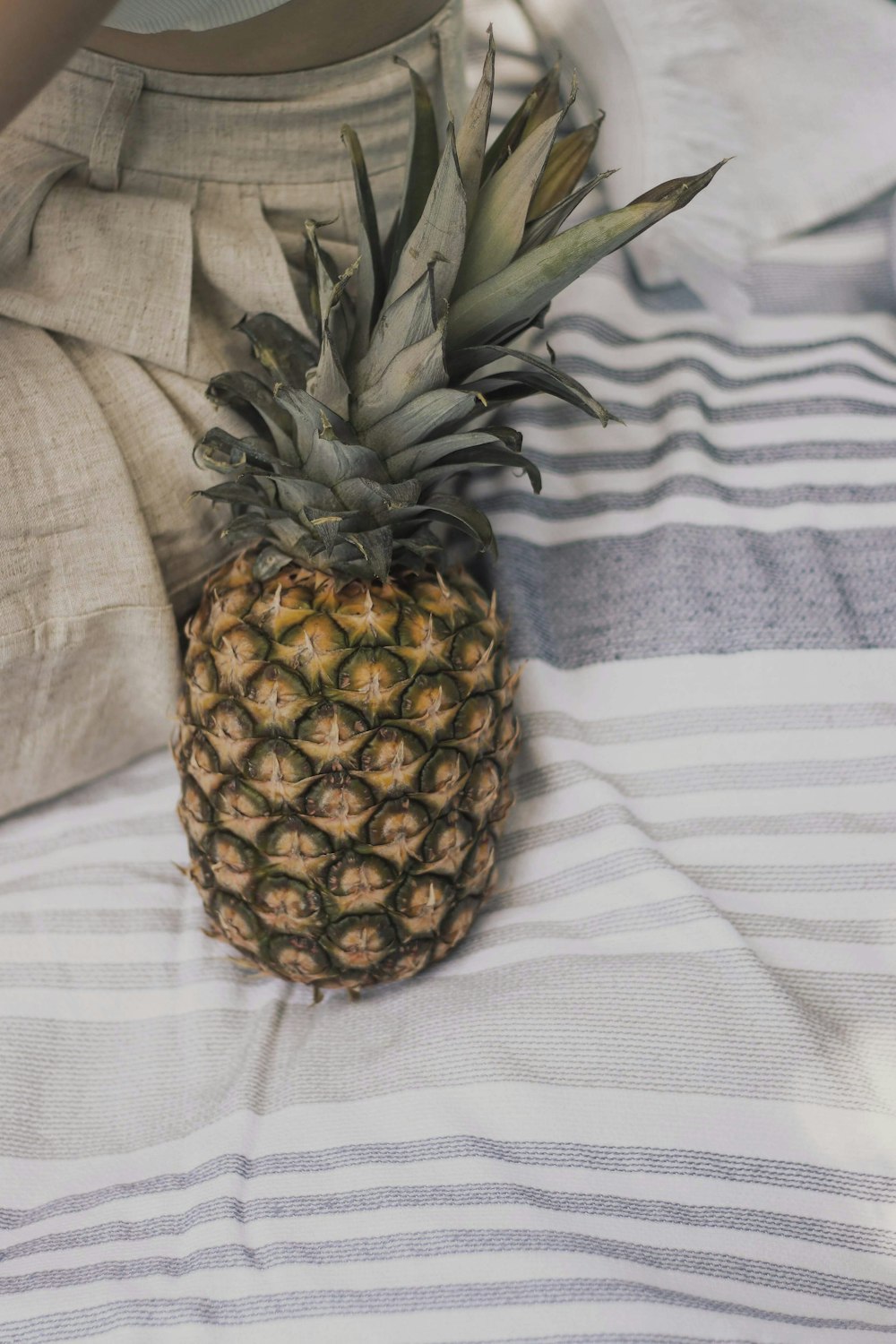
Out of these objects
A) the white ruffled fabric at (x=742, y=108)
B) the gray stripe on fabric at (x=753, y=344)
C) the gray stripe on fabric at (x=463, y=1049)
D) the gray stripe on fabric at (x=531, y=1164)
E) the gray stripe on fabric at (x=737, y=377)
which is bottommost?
the gray stripe on fabric at (x=531, y=1164)

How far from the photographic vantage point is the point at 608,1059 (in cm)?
73

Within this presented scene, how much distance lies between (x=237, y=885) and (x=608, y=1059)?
316 mm

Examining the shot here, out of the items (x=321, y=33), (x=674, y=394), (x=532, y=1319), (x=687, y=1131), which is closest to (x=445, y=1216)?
(x=532, y=1319)

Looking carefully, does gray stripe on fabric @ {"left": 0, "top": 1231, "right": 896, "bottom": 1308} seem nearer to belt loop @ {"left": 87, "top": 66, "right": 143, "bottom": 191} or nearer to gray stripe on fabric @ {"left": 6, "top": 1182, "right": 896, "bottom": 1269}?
gray stripe on fabric @ {"left": 6, "top": 1182, "right": 896, "bottom": 1269}

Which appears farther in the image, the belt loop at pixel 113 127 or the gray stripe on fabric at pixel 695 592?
the gray stripe on fabric at pixel 695 592

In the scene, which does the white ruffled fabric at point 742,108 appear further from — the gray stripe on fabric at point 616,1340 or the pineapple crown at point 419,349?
the gray stripe on fabric at point 616,1340

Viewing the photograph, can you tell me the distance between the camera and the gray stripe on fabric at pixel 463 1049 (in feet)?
2.39

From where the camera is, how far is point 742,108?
107 cm

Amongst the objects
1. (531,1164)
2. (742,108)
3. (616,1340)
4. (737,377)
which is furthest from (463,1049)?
(742,108)

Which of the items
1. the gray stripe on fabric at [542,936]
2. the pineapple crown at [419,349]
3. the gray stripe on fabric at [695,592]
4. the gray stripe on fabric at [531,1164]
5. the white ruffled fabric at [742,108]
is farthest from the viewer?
the white ruffled fabric at [742,108]

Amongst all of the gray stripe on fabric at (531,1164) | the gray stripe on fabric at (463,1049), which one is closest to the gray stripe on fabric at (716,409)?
the gray stripe on fabric at (463,1049)

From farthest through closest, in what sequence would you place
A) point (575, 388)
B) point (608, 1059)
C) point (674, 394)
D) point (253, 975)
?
point (674, 394)
point (253, 975)
point (608, 1059)
point (575, 388)

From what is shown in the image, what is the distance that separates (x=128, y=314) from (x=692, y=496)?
566 mm

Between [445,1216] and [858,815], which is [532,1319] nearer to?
[445,1216]
